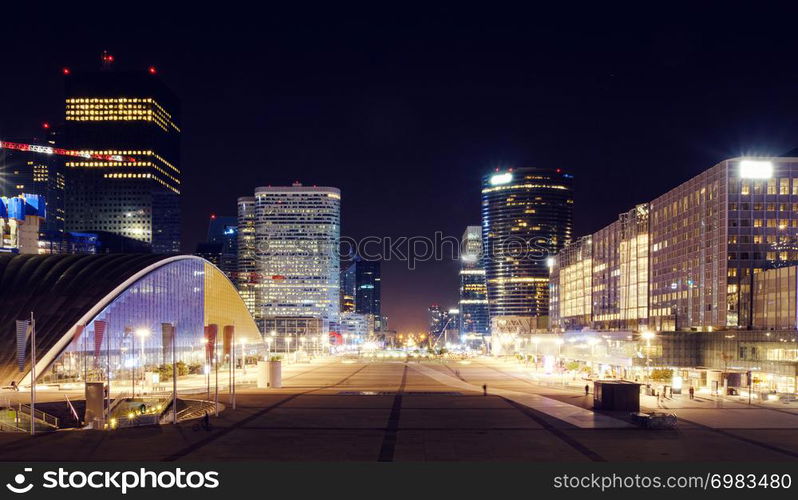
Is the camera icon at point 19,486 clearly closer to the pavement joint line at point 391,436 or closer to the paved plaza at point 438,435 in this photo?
the paved plaza at point 438,435

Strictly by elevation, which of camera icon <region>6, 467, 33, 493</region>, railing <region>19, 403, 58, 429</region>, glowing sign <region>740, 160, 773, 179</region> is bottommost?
railing <region>19, 403, 58, 429</region>

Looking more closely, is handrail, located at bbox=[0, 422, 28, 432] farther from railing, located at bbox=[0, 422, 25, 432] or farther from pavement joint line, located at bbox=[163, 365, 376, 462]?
pavement joint line, located at bbox=[163, 365, 376, 462]

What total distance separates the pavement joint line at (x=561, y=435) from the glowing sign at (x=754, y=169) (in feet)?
303

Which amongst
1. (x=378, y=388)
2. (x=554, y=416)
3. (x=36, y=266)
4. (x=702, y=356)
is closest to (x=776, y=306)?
(x=702, y=356)

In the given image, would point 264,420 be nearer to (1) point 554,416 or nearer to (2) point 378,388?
(1) point 554,416

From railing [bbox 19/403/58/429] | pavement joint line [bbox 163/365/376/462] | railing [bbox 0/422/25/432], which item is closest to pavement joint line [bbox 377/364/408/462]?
pavement joint line [bbox 163/365/376/462]

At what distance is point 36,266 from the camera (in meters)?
103

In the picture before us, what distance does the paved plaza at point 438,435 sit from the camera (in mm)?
39844

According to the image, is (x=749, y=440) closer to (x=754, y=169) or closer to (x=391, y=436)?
(x=391, y=436)

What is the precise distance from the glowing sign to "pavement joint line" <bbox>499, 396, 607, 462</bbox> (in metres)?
92.3

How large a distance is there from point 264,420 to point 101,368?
1818 inches

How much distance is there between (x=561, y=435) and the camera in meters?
46.7

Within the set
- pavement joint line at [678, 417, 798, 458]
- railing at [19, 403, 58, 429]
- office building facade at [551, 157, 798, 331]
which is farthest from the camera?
office building facade at [551, 157, 798, 331]

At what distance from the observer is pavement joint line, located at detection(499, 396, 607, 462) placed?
39656mm
